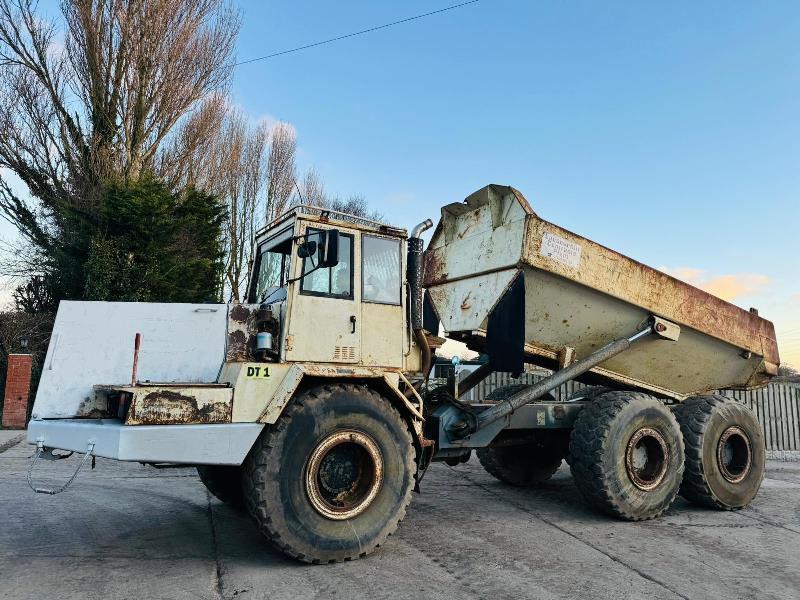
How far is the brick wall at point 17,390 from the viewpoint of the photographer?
14.6 meters

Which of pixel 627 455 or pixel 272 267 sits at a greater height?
pixel 272 267

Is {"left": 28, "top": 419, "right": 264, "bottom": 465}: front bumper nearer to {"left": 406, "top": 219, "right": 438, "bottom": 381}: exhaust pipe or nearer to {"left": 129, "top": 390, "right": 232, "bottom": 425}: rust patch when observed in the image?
{"left": 129, "top": 390, "right": 232, "bottom": 425}: rust patch

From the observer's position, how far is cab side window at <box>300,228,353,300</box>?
5117mm

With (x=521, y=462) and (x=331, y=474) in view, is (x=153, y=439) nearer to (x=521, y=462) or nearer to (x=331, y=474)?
(x=331, y=474)

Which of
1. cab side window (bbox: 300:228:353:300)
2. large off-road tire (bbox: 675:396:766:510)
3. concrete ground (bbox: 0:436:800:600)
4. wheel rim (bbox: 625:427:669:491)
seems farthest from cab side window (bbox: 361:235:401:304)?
large off-road tire (bbox: 675:396:766:510)

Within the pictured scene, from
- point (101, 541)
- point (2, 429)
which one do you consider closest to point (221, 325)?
point (101, 541)

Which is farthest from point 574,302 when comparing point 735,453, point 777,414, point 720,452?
point 777,414

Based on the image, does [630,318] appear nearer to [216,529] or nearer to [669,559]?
[669,559]

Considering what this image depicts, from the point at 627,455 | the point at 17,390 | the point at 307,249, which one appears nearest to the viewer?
the point at 307,249

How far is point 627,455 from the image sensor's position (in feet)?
20.6

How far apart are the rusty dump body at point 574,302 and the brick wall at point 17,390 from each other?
1220 centimetres

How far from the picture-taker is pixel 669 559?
4992 millimetres

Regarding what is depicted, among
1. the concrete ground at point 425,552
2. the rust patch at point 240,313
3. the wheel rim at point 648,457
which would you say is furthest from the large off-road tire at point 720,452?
the rust patch at point 240,313

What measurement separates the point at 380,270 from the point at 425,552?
2450 mm
